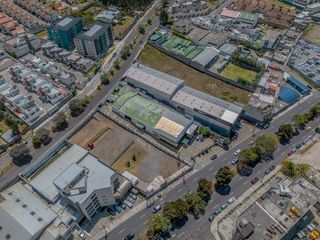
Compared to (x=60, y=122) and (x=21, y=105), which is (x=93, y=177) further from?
(x=21, y=105)

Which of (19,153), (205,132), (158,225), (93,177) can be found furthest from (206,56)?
(19,153)

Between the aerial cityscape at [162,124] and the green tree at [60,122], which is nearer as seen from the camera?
the aerial cityscape at [162,124]

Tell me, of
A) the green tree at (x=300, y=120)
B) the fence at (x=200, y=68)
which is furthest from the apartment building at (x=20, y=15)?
the green tree at (x=300, y=120)

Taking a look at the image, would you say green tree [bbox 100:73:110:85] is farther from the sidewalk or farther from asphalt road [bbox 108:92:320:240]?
the sidewalk

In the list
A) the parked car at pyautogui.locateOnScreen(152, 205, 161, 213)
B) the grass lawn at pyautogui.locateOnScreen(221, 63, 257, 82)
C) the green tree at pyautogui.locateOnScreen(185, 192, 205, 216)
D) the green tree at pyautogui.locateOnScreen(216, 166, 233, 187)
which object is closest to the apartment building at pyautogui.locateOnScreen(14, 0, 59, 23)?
the grass lawn at pyautogui.locateOnScreen(221, 63, 257, 82)

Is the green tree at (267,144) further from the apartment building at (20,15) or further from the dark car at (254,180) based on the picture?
the apartment building at (20,15)

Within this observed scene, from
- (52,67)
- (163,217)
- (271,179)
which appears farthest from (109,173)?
(52,67)
